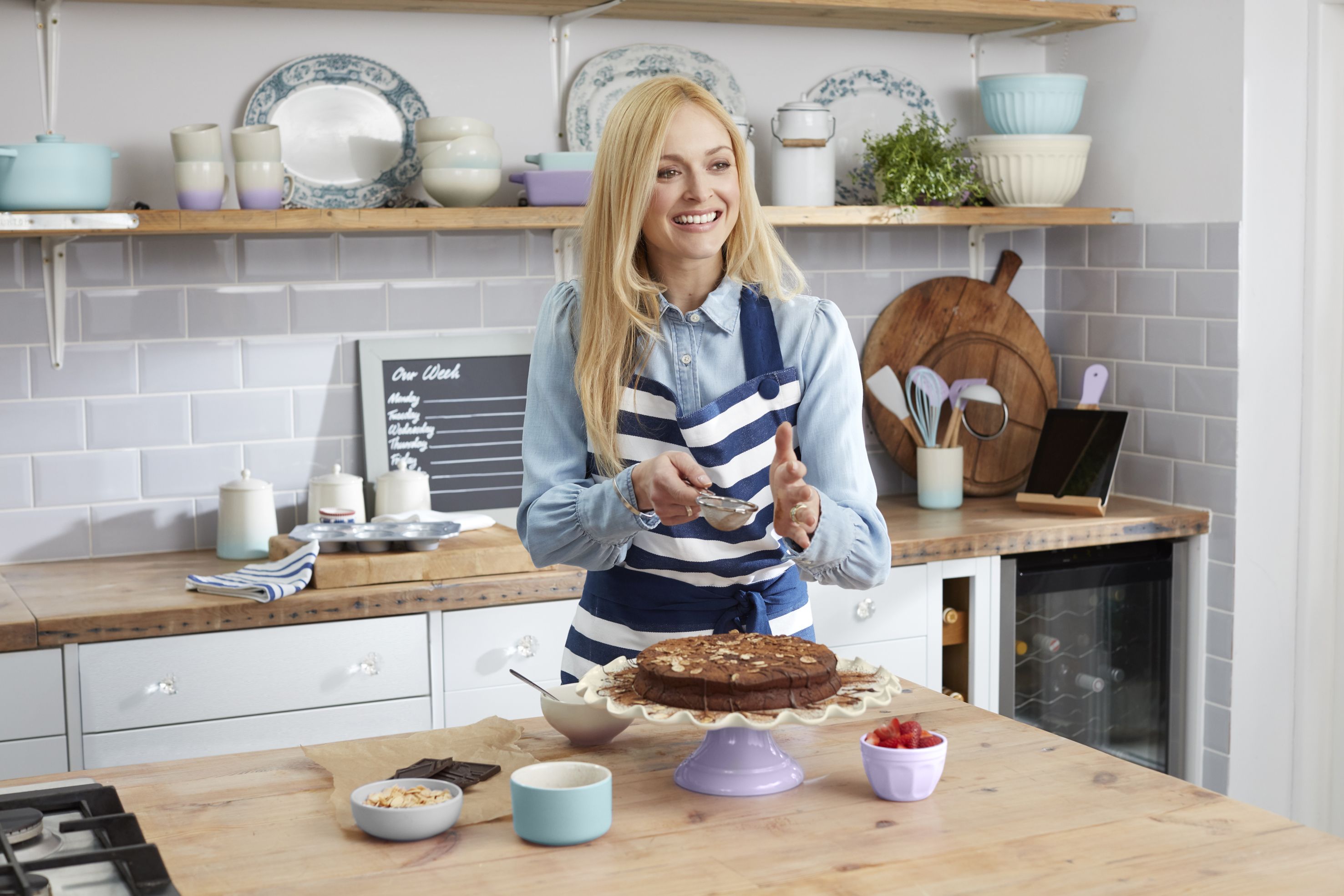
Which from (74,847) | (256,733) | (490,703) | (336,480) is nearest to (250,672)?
(256,733)

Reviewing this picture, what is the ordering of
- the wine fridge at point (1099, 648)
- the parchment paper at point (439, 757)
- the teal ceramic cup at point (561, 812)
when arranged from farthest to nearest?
the wine fridge at point (1099, 648)
the parchment paper at point (439, 757)
the teal ceramic cup at point (561, 812)

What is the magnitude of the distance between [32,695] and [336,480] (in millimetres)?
797

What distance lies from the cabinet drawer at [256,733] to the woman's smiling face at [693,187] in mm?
1119

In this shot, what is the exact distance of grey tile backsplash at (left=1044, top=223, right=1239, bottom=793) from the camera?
3207 mm

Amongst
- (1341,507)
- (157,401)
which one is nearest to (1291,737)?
(1341,507)

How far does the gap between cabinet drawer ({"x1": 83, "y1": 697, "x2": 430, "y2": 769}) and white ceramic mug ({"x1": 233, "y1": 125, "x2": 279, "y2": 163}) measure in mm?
1104

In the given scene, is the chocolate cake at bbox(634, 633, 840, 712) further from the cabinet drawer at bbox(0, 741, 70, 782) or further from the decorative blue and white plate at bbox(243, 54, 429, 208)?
the decorative blue and white plate at bbox(243, 54, 429, 208)

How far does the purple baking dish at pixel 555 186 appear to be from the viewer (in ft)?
9.62

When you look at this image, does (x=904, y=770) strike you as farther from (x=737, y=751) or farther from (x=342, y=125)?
(x=342, y=125)

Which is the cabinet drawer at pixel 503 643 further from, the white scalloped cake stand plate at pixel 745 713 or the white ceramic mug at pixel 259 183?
the white scalloped cake stand plate at pixel 745 713

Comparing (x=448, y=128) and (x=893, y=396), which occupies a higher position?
(x=448, y=128)

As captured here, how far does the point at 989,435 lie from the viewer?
356cm

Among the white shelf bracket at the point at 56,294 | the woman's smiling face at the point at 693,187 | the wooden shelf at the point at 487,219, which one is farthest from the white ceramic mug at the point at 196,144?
the woman's smiling face at the point at 693,187

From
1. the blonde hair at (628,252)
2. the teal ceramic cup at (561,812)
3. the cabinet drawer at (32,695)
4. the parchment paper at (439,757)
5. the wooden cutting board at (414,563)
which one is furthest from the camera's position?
the wooden cutting board at (414,563)
